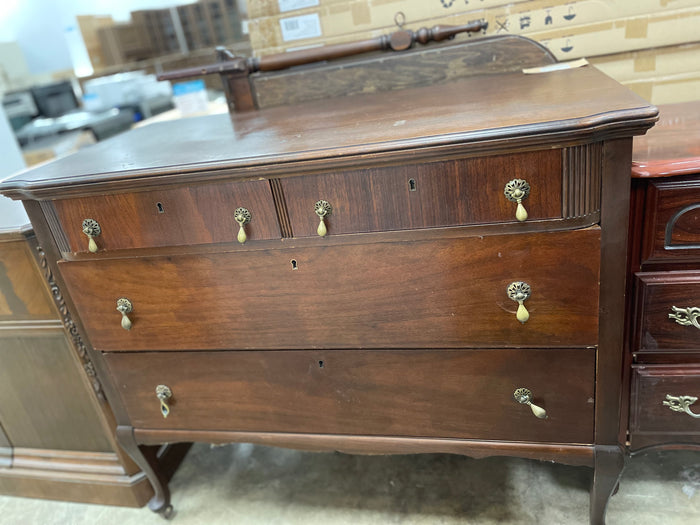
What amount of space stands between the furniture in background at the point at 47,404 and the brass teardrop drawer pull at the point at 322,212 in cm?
71

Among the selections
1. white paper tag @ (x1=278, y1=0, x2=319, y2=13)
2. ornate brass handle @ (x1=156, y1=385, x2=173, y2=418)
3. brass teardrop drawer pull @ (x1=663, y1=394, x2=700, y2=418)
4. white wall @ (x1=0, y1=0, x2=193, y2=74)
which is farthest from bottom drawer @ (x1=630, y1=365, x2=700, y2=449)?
white wall @ (x1=0, y1=0, x2=193, y2=74)

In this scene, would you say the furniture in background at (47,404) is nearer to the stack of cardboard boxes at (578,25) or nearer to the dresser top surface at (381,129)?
the dresser top surface at (381,129)

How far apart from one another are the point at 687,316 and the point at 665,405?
208 millimetres

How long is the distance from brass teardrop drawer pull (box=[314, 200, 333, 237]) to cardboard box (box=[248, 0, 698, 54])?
0.77m

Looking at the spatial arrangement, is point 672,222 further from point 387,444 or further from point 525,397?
point 387,444

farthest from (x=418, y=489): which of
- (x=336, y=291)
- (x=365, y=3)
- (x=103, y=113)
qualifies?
(x=103, y=113)

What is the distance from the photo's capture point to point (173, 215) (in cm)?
97

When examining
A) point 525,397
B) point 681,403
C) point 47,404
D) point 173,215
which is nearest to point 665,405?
point 681,403

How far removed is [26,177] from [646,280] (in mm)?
1215

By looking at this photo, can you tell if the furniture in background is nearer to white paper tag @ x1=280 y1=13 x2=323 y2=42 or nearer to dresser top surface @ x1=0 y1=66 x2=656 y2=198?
dresser top surface @ x1=0 y1=66 x2=656 y2=198

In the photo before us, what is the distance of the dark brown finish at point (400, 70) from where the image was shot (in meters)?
1.28

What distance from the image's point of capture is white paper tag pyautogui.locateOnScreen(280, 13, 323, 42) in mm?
1454

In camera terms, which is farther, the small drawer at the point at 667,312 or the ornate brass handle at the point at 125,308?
the ornate brass handle at the point at 125,308

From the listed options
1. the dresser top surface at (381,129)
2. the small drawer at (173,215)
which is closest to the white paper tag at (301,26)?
the dresser top surface at (381,129)
